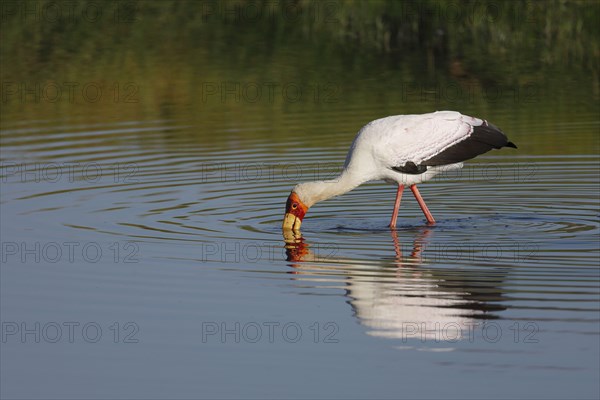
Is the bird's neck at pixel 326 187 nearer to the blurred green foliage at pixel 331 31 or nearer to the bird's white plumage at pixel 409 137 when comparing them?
the bird's white plumage at pixel 409 137

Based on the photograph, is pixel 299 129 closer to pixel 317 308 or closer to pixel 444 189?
pixel 444 189

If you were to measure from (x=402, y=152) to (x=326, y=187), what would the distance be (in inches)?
31.0

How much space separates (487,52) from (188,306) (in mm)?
16395

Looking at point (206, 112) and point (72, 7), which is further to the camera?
point (72, 7)

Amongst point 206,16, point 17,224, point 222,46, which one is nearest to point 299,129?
point 17,224

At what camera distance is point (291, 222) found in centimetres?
1284

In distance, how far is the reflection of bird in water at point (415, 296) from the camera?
921 cm

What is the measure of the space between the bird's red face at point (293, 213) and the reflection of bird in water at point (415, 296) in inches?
40.8

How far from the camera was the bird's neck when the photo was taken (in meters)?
12.9

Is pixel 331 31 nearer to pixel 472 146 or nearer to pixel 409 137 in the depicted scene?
pixel 472 146

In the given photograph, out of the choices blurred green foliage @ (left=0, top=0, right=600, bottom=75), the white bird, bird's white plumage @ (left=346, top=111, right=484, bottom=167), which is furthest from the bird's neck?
blurred green foliage @ (left=0, top=0, right=600, bottom=75)

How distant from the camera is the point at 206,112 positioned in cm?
2139

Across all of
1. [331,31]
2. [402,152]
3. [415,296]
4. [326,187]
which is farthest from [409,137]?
[331,31]

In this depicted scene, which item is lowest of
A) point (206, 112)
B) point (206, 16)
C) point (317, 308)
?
point (317, 308)
